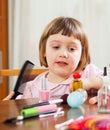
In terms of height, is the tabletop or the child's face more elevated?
the child's face

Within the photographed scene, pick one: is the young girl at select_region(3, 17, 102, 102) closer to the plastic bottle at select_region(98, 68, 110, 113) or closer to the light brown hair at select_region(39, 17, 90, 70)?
the light brown hair at select_region(39, 17, 90, 70)

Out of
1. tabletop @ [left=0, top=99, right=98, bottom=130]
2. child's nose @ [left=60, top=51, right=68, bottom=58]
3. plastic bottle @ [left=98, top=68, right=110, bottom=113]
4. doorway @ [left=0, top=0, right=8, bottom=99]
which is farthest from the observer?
doorway @ [left=0, top=0, right=8, bottom=99]

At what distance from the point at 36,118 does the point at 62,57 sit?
0.53 metres

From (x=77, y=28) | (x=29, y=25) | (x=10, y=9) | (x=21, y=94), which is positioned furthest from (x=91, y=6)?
(x=21, y=94)

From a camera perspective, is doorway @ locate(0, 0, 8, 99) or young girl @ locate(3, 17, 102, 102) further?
doorway @ locate(0, 0, 8, 99)

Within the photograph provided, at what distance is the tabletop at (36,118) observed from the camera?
763 mm

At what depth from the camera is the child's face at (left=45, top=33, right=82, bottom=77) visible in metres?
1.32

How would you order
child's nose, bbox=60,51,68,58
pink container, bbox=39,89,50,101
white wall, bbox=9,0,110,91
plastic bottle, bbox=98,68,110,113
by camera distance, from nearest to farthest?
plastic bottle, bbox=98,68,110,113, pink container, bbox=39,89,50,101, child's nose, bbox=60,51,68,58, white wall, bbox=9,0,110,91

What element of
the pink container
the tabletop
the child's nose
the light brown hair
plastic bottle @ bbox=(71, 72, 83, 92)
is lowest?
the tabletop

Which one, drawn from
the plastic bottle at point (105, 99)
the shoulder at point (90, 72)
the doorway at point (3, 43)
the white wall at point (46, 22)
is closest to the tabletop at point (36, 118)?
the plastic bottle at point (105, 99)

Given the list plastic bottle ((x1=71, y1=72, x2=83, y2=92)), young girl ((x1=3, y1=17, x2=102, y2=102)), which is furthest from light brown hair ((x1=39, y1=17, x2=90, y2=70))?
plastic bottle ((x1=71, y1=72, x2=83, y2=92))

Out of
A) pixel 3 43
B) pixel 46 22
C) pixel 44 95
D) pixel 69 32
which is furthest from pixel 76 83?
pixel 3 43

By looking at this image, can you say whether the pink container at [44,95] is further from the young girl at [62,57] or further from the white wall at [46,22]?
the white wall at [46,22]

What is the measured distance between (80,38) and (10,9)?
1.40m
